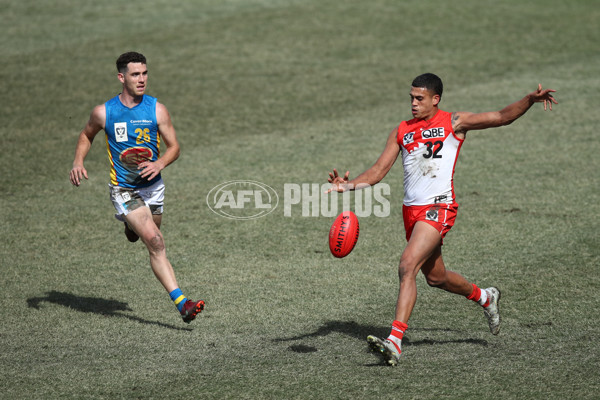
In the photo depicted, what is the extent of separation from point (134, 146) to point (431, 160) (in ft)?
10.9

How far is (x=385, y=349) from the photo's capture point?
723cm

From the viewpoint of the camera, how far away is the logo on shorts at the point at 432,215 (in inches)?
305

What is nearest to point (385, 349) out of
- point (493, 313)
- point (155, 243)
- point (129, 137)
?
point (493, 313)

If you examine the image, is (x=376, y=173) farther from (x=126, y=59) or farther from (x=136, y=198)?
(x=126, y=59)

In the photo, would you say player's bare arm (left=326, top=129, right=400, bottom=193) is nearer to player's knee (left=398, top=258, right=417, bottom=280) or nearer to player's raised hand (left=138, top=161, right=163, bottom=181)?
player's knee (left=398, top=258, right=417, bottom=280)

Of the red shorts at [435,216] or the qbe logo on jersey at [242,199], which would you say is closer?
the red shorts at [435,216]

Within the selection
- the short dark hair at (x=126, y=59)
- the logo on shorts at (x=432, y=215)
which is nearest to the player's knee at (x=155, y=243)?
the short dark hair at (x=126, y=59)

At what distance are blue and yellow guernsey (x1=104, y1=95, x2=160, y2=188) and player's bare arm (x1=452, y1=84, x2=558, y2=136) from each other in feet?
11.0

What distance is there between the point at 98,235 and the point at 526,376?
693 cm

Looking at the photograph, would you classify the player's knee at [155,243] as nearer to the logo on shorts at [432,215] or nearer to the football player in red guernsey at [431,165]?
the football player in red guernsey at [431,165]

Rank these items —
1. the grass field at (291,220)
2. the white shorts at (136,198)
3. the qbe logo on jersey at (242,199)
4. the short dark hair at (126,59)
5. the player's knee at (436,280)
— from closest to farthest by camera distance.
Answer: the grass field at (291,220) < the player's knee at (436,280) < the short dark hair at (126,59) < the white shorts at (136,198) < the qbe logo on jersey at (242,199)

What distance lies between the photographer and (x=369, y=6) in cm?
2638

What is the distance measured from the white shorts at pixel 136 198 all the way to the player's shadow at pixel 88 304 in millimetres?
1131

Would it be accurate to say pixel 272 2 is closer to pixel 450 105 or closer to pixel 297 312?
pixel 450 105
